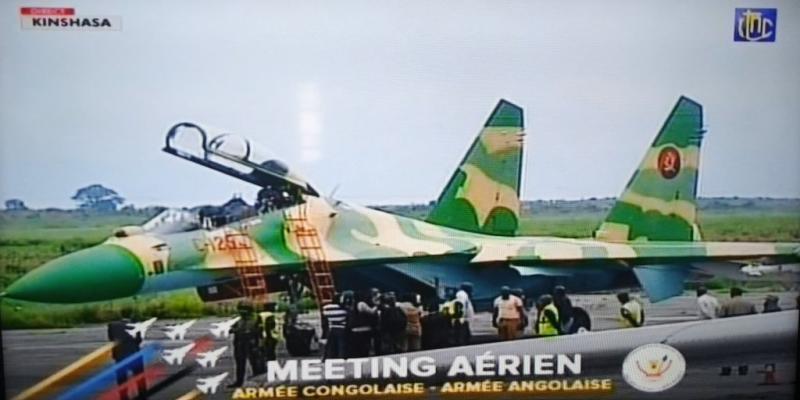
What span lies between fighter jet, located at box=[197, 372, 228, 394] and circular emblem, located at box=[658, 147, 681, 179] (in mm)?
888

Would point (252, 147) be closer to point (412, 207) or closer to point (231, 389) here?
point (412, 207)

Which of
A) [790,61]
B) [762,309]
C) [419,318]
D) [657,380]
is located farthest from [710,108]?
[419,318]

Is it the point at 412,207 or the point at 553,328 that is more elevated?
the point at 412,207

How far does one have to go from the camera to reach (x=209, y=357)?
173 cm

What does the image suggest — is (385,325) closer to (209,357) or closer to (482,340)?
(482,340)

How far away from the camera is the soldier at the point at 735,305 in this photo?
1.78 meters

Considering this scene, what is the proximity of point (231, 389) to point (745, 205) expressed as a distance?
1009 mm

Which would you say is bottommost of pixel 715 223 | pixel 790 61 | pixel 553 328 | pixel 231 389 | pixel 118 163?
pixel 231 389

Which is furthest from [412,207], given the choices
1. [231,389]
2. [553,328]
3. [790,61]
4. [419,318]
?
[790,61]

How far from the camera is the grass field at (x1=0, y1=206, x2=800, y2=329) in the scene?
166cm

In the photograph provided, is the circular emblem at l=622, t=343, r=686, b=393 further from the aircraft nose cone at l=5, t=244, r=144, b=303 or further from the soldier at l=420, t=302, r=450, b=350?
the aircraft nose cone at l=5, t=244, r=144, b=303

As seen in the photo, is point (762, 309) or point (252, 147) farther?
point (762, 309)

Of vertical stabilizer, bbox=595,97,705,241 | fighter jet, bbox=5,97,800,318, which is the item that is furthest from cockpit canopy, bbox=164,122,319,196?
vertical stabilizer, bbox=595,97,705,241

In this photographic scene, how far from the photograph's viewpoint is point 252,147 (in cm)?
167
